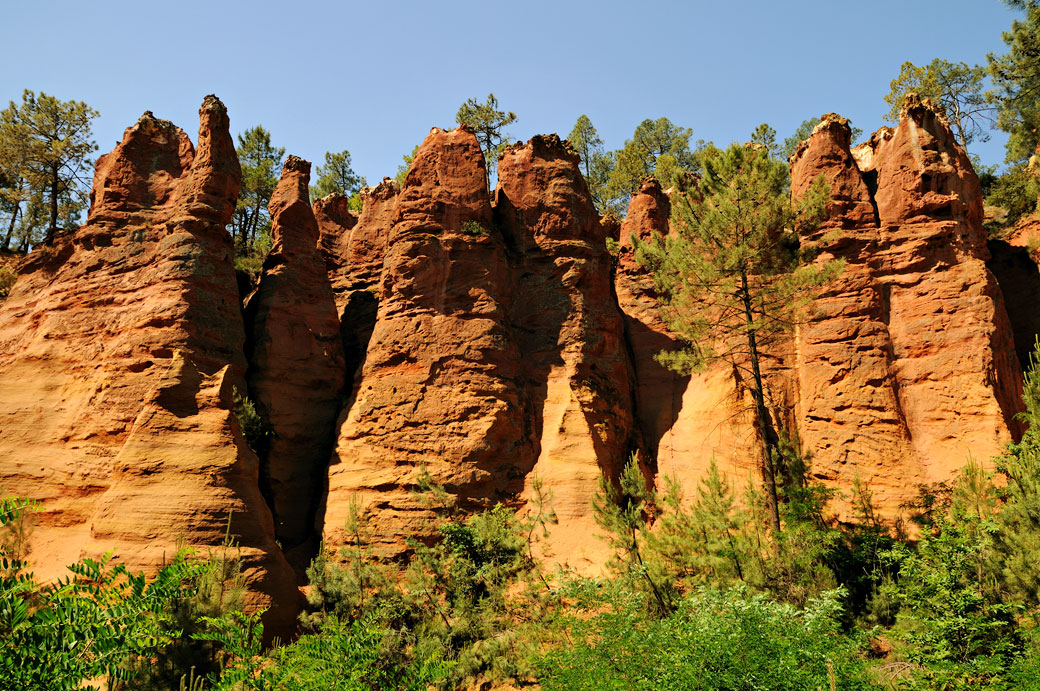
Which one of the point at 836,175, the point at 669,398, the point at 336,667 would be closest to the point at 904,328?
the point at 836,175

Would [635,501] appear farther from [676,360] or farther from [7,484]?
[7,484]

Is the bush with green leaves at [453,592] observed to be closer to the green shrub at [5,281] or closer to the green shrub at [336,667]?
the green shrub at [336,667]

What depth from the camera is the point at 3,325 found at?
20.7 metres

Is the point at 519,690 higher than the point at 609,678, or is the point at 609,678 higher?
the point at 609,678

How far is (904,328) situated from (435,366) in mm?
13824

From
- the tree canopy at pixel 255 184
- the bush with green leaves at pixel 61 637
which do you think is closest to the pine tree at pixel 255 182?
the tree canopy at pixel 255 184

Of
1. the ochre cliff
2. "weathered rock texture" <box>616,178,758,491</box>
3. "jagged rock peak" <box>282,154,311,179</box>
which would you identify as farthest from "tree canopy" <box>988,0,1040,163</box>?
"jagged rock peak" <box>282,154,311,179</box>

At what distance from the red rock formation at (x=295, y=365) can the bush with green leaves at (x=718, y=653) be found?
949cm

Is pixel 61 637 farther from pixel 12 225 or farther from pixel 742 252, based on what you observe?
pixel 12 225

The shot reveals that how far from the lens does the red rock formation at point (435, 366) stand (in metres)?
19.3

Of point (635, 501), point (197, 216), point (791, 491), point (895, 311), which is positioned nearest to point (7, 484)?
point (197, 216)

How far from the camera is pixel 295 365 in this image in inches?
854

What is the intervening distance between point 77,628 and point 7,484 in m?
12.8

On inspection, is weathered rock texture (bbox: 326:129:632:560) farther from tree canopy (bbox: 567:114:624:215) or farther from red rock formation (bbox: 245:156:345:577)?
tree canopy (bbox: 567:114:624:215)
